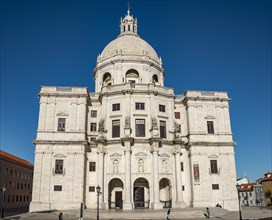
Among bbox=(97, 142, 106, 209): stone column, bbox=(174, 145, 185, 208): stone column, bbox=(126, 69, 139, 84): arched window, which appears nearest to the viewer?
bbox=(97, 142, 106, 209): stone column

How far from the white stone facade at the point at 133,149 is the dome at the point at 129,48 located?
9.67m

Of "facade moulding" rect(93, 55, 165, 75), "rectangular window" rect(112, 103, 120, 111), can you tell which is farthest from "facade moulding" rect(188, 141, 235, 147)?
"facade moulding" rect(93, 55, 165, 75)

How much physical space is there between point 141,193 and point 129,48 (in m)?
26.0

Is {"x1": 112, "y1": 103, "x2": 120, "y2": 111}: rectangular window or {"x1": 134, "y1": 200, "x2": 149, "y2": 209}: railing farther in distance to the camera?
{"x1": 112, "y1": 103, "x2": 120, "y2": 111}: rectangular window

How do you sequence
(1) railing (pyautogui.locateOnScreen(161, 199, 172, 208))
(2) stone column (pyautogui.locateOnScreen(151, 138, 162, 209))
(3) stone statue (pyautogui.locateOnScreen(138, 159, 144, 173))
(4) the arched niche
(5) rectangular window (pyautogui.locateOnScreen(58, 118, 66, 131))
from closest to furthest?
(2) stone column (pyautogui.locateOnScreen(151, 138, 162, 209))
(1) railing (pyautogui.locateOnScreen(161, 199, 172, 208))
(3) stone statue (pyautogui.locateOnScreen(138, 159, 144, 173))
(5) rectangular window (pyautogui.locateOnScreen(58, 118, 66, 131))
(4) the arched niche

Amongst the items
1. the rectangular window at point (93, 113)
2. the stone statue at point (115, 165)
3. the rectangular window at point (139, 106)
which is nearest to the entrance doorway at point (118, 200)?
the stone statue at point (115, 165)

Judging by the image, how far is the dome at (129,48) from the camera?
51.4m

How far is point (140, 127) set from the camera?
140 ft

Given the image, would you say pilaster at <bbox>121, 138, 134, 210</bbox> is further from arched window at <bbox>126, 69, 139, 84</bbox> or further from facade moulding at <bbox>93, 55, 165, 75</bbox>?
facade moulding at <bbox>93, 55, 165, 75</bbox>

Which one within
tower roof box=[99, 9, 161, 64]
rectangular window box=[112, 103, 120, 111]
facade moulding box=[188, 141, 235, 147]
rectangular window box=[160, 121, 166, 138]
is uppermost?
tower roof box=[99, 9, 161, 64]

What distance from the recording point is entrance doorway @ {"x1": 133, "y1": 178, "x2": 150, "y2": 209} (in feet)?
134

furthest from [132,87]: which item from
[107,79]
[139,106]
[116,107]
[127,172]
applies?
[127,172]

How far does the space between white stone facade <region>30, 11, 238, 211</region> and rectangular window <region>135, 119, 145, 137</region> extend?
0.50 feet

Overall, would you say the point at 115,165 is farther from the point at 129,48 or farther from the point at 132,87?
the point at 129,48
